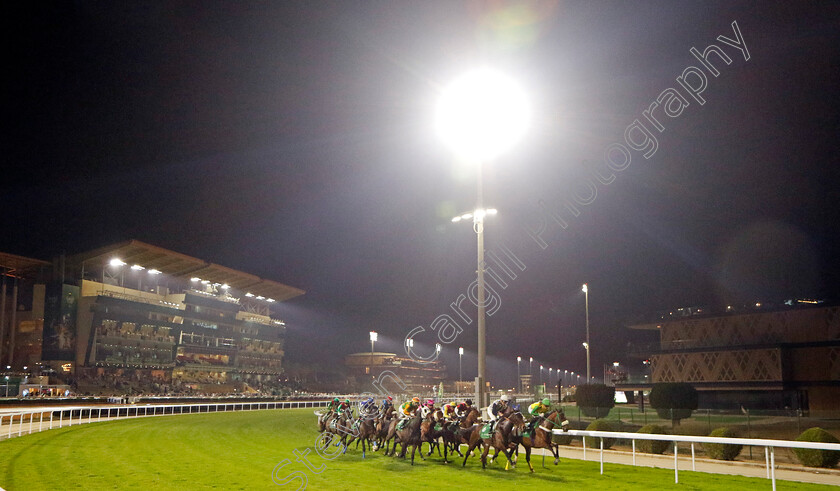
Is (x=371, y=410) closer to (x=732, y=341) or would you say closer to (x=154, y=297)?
(x=732, y=341)

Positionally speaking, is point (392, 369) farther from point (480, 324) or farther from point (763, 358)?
point (480, 324)

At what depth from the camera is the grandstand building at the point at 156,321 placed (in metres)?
64.6

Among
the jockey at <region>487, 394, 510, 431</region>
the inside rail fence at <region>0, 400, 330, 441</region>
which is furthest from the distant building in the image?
the jockey at <region>487, 394, 510, 431</region>

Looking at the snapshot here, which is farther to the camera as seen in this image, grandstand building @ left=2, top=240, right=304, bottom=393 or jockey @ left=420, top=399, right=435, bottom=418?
grandstand building @ left=2, top=240, right=304, bottom=393

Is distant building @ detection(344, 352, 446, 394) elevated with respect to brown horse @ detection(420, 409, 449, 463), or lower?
lower

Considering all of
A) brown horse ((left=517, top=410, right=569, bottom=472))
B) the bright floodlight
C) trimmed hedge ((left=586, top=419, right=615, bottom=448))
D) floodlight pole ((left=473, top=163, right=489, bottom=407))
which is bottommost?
trimmed hedge ((left=586, top=419, right=615, bottom=448))

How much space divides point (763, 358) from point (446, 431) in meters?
28.9

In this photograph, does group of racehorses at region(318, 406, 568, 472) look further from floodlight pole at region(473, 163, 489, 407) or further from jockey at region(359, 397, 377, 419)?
floodlight pole at region(473, 163, 489, 407)

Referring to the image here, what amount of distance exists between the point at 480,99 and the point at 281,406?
41.8m

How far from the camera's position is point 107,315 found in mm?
66562

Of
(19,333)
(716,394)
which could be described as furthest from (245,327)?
(716,394)

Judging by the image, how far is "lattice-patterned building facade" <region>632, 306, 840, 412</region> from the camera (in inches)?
1334

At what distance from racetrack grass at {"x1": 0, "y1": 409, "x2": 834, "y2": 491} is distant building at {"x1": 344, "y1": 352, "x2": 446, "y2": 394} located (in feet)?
356

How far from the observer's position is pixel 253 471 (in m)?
12.3
